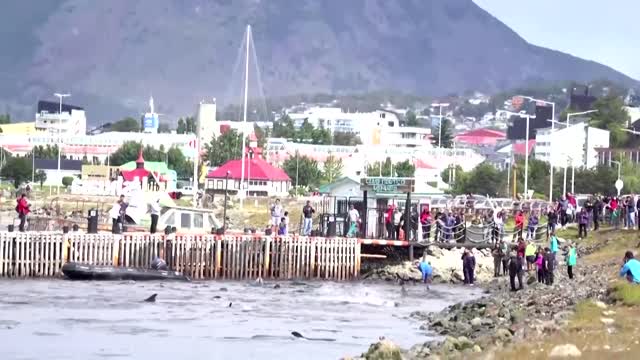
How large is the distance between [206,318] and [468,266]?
1954 cm

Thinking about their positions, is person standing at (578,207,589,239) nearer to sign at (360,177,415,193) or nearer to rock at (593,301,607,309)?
sign at (360,177,415,193)

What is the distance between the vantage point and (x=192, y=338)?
45.5m

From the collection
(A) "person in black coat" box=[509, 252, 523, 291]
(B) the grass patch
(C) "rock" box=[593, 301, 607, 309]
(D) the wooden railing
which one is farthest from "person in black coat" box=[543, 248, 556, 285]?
(C) "rock" box=[593, 301, 607, 309]

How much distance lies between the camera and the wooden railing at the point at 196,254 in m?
64.7

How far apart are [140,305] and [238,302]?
4568 millimetres

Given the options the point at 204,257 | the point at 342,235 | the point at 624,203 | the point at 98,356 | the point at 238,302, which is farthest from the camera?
the point at 624,203

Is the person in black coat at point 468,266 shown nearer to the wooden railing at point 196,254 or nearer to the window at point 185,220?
the wooden railing at point 196,254

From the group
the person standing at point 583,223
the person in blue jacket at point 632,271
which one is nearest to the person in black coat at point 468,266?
the person standing at point 583,223

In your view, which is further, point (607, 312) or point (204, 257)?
point (204, 257)

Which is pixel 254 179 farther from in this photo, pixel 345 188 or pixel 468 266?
pixel 468 266

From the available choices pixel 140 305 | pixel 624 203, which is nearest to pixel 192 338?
pixel 140 305

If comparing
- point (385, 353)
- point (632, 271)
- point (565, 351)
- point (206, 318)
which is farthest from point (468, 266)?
point (565, 351)

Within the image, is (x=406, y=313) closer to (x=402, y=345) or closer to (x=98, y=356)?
(x=402, y=345)

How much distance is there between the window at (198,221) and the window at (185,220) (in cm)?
27
